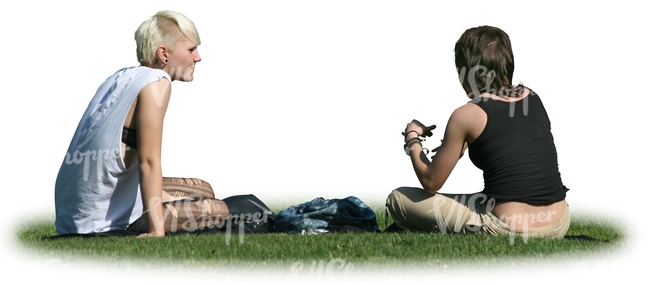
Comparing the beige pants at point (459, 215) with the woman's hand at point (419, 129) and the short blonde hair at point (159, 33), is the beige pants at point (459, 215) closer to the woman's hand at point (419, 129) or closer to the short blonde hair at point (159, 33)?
the woman's hand at point (419, 129)

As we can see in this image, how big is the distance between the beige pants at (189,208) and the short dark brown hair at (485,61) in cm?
283

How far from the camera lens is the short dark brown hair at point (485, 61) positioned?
795cm

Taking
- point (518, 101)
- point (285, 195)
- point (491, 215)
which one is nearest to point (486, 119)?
point (518, 101)

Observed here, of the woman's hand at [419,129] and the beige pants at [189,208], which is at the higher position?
the woman's hand at [419,129]

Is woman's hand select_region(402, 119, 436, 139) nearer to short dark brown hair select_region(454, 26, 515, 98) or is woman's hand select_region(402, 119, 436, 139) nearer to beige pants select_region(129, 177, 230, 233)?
short dark brown hair select_region(454, 26, 515, 98)

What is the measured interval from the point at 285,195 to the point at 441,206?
14.7ft

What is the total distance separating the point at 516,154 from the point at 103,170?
3.67 m

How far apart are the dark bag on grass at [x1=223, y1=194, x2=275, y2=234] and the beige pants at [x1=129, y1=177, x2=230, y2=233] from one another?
0.12 meters

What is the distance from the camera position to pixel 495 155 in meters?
7.97

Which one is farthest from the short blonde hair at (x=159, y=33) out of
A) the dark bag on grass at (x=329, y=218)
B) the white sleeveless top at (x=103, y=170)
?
the dark bag on grass at (x=329, y=218)

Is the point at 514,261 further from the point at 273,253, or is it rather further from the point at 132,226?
the point at 132,226

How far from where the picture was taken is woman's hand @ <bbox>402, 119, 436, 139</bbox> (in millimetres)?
8384

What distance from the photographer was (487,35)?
8039 mm

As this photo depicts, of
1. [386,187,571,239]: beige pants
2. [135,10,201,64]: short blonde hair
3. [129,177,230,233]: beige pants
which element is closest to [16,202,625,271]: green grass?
[386,187,571,239]: beige pants
